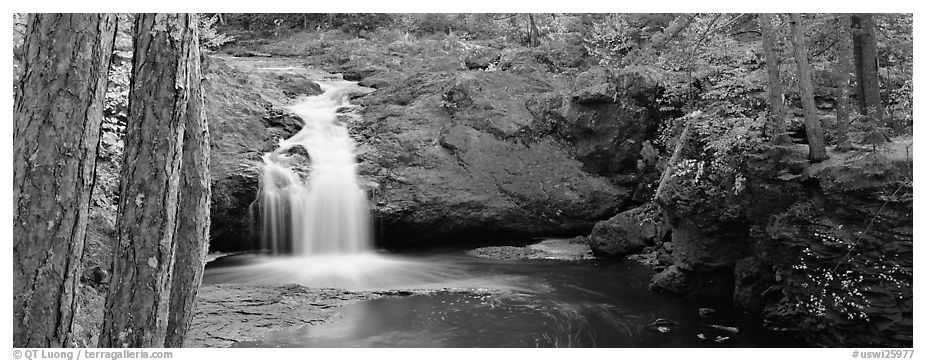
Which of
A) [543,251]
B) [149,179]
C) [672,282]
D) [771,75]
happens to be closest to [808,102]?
[771,75]

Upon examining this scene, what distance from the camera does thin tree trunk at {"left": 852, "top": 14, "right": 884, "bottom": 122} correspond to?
278 inches

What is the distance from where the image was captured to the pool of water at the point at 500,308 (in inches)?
269

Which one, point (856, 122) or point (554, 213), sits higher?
point (856, 122)

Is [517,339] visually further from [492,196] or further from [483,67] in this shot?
[483,67]

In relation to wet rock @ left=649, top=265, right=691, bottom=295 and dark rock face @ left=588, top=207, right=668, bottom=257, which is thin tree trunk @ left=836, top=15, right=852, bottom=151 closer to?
wet rock @ left=649, top=265, right=691, bottom=295

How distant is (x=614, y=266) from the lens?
33.7 feet

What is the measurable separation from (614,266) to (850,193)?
180 inches

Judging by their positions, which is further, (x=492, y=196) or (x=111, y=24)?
(x=492, y=196)

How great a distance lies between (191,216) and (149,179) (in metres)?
0.51

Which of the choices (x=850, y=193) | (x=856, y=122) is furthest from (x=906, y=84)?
(x=850, y=193)

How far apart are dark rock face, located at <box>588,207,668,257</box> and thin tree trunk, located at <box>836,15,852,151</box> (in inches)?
155

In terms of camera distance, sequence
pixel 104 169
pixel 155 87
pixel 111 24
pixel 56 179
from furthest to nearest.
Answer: pixel 104 169, pixel 155 87, pixel 111 24, pixel 56 179
